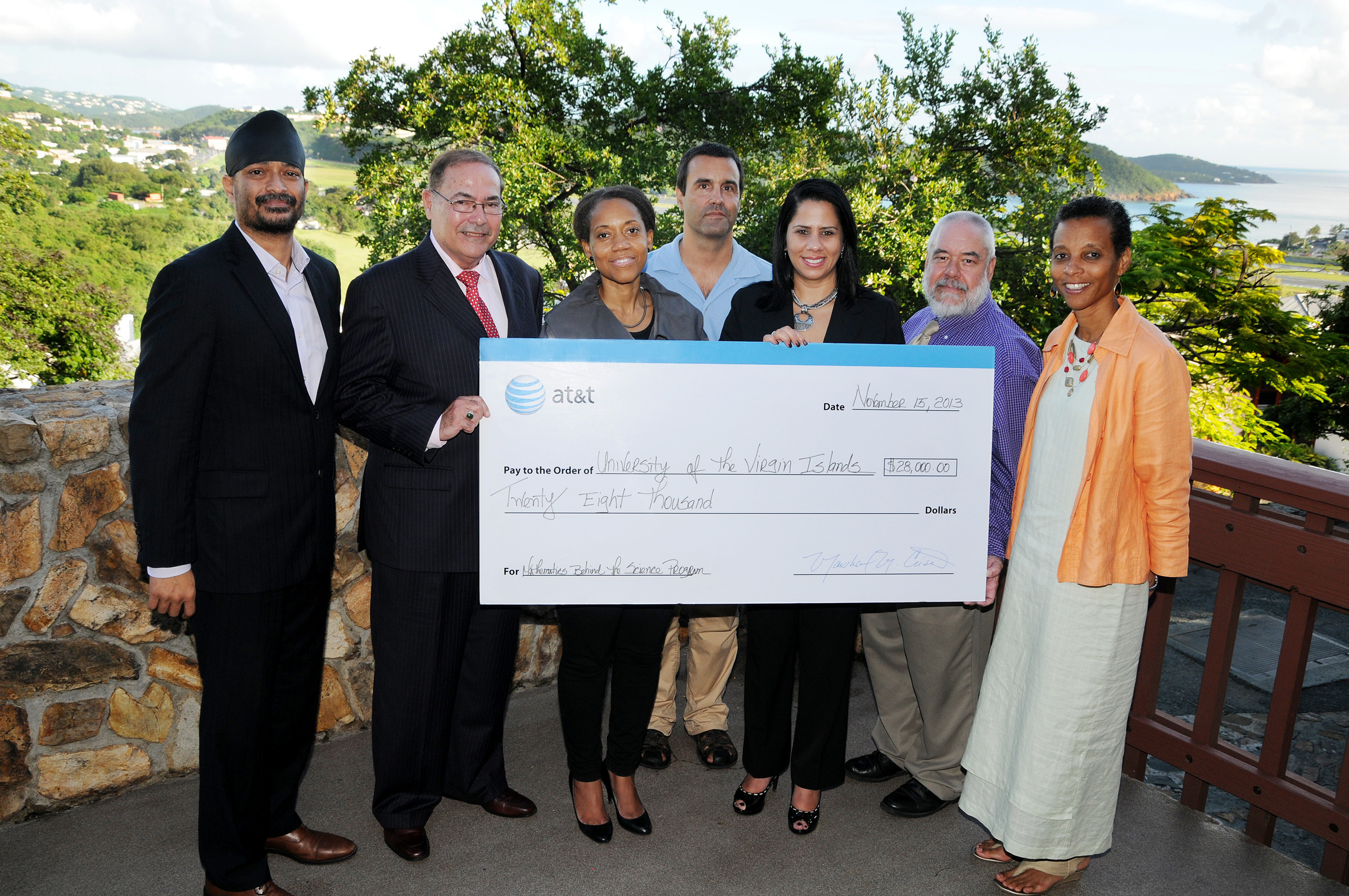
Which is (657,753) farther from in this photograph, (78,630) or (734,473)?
(78,630)

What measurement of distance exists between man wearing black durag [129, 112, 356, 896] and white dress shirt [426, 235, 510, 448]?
1.08ft

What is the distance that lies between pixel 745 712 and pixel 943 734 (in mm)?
693

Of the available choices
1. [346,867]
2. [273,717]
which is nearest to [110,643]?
[273,717]

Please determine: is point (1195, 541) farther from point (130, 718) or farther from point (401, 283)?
point (130, 718)

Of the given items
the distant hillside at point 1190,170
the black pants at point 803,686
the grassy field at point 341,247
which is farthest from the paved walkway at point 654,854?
the distant hillside at point 1190,170

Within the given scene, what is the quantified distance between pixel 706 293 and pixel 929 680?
1644 millimetres

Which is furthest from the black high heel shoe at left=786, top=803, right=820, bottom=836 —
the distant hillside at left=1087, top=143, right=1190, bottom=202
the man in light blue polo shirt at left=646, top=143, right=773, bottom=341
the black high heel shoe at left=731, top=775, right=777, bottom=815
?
the distant hillside at left=1087, top=143, right=1190, bottom=202

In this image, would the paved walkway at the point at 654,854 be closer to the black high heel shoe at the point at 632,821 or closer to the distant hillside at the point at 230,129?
the black high heel shoe at the point at 632,821

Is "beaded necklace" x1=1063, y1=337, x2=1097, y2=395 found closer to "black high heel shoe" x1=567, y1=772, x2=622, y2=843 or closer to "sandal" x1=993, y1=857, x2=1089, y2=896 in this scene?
"sandal" x1=993, y1=857, x2=1089, y2=896

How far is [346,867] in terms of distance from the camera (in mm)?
2500

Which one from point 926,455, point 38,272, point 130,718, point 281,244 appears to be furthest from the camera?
point 38,272

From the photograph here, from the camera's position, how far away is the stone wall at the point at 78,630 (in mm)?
2523

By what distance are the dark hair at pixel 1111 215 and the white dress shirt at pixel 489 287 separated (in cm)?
151

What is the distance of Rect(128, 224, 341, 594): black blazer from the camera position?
1971 millimetres
